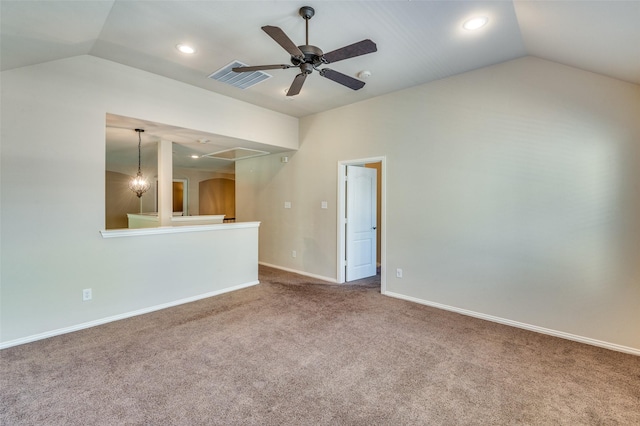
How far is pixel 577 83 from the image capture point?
286 centimetres

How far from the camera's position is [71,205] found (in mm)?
3049

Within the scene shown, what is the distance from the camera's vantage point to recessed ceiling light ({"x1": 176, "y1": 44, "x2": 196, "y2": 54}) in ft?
9.64

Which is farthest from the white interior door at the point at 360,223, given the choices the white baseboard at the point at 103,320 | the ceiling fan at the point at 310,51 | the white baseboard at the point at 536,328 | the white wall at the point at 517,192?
the ceiling fan at the point at 310,51

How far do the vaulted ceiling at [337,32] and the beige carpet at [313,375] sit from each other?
259cm

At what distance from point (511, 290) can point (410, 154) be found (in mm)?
2079

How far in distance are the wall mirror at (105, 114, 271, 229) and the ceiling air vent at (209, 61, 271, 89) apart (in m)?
0.98

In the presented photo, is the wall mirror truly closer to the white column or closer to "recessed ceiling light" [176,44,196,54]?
the white column

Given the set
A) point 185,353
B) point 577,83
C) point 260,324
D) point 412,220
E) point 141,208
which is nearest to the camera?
point 185,353

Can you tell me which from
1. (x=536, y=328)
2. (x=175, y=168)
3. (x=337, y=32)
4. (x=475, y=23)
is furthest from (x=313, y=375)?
(x=175, y=168)

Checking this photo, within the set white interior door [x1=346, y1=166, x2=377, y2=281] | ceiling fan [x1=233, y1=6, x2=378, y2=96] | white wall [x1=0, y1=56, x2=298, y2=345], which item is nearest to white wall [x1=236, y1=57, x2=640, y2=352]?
white interior door [x1=346, y1=166, x2=377, y2=281]

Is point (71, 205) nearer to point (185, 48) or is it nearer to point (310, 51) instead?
point (185, 48)

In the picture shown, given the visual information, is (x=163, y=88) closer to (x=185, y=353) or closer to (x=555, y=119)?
(x=185, y=353)

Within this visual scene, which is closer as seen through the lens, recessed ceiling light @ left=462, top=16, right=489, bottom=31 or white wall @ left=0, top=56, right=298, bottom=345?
recessed ceiling light @ left=462, top=16, right=489, bottom=31

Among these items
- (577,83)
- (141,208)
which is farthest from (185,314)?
(141,208)
